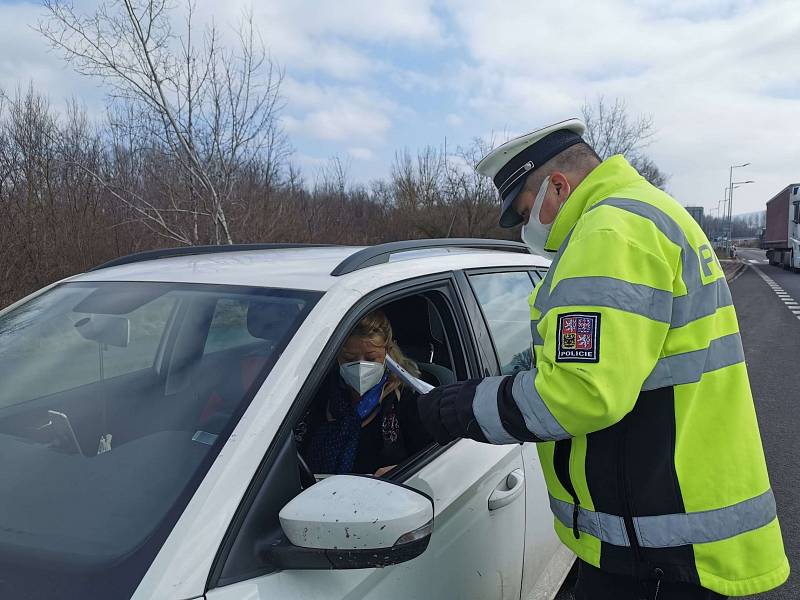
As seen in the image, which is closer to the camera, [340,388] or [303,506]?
[303,506]

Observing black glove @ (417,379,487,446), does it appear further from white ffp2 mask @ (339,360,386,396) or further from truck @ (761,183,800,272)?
truck @ (761,183,800,272)

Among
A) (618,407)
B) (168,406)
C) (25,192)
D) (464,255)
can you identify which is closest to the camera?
(618,407)

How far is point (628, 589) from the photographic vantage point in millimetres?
1523

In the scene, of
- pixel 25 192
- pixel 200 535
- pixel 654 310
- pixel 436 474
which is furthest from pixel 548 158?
pixel 25 192

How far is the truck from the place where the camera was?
2547 centimetres

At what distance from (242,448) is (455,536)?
766 millimetres

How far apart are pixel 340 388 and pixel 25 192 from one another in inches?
345

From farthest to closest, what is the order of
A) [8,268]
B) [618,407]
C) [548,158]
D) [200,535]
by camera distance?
1. [8,268]
2. [548,158]
3. [618,407]
4. [200,535]

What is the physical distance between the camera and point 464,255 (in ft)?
7.57

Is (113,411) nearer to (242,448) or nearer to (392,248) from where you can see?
(242,448)

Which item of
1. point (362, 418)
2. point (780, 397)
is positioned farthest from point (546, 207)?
point (780, 397)

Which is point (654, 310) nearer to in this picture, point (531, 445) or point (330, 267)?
point (330, 267)

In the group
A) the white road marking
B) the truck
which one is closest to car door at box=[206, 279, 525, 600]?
the white road marking

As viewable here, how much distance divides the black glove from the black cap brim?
0.58 m
